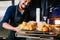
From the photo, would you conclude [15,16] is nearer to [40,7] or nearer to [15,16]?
[15,16]

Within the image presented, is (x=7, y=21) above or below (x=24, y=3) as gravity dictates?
below

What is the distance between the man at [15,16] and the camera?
3.69 ft

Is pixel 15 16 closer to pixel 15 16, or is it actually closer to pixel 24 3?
pixel 15 16

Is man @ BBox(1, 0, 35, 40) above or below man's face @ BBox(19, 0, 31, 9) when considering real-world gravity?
below

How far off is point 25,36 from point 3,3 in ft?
1.02

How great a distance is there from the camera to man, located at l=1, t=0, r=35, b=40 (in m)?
1.12

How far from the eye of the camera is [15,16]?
1.13 metres

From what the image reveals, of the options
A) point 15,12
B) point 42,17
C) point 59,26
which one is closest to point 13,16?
point 15,12

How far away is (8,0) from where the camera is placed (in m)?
1.17

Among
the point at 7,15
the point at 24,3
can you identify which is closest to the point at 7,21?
the point at 7,15

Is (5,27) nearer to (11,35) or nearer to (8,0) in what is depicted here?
(11,35)

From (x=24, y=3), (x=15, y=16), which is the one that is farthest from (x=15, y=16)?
(x=24, y=3)

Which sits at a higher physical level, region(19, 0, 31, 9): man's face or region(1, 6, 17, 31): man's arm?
region(19, 0, 31, 9): man's face

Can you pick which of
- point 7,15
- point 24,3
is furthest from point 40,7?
point 7,15
